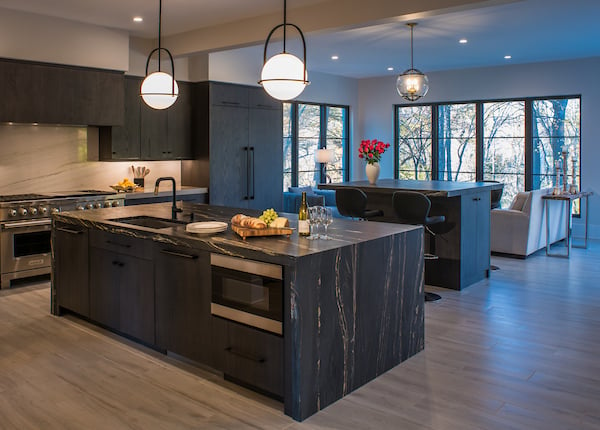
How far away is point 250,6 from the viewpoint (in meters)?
5.58

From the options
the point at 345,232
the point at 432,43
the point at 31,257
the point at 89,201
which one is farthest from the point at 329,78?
the point at 345,232

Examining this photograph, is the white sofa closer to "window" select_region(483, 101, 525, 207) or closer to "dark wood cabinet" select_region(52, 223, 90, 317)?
"window" select_region(483, 101, 525, 207)

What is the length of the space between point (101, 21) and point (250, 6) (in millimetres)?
1823

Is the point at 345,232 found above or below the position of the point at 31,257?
above

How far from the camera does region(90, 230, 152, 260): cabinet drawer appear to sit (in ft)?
12.8

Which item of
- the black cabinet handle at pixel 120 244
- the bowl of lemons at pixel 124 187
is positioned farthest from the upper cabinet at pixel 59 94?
the black cabinet handle at pixel 120 244

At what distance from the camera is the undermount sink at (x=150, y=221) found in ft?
14.1

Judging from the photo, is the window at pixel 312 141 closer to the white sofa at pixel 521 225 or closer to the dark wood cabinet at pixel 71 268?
the white sofa at pixel 521 225

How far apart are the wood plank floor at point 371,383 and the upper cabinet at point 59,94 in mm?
2158

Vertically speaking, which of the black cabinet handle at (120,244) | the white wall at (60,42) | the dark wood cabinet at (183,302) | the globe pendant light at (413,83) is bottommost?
the dark wood cabinet at (183,302)

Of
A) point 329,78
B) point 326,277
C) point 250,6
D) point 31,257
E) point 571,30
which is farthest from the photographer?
point 329,78

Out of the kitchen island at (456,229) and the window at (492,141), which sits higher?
the window at (492,141)

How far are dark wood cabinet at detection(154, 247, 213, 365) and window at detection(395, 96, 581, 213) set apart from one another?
6989 millimetres

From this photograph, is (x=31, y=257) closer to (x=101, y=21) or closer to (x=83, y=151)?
(x=83, y=151)
